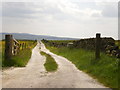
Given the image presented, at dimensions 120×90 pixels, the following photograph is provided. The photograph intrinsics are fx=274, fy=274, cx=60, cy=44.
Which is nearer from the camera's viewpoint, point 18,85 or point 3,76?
point 18,85

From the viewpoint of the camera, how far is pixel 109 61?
1761cm

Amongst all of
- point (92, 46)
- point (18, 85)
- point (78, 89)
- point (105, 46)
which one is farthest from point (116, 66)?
point (92, 46)

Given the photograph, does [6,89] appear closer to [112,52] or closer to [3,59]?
[3,59]

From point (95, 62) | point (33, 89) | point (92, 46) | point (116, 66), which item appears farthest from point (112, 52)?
point (33, 89)

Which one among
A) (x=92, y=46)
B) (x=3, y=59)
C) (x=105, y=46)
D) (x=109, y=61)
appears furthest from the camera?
(x=92, y=46)

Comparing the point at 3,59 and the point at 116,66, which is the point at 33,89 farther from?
the point at 3,59

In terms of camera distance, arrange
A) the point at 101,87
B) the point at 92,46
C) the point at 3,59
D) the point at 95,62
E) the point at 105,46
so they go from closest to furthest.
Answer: the point at 101,87
the point at 95,62
the point at 3,59
the point at 105,46
the point at 92,46

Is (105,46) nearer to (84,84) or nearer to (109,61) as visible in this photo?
(109,61)

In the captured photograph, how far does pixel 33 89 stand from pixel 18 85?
121 cm

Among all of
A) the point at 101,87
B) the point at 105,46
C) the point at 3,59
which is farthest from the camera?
the point at 105,46

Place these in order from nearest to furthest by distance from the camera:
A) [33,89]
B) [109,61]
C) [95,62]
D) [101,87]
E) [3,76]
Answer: [33,89]
[101,87]
[3,76]
[109,61]
[95,62]

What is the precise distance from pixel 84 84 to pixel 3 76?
15.9ft

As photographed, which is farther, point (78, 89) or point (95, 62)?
point (95, 62)

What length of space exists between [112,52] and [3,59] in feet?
27.1
